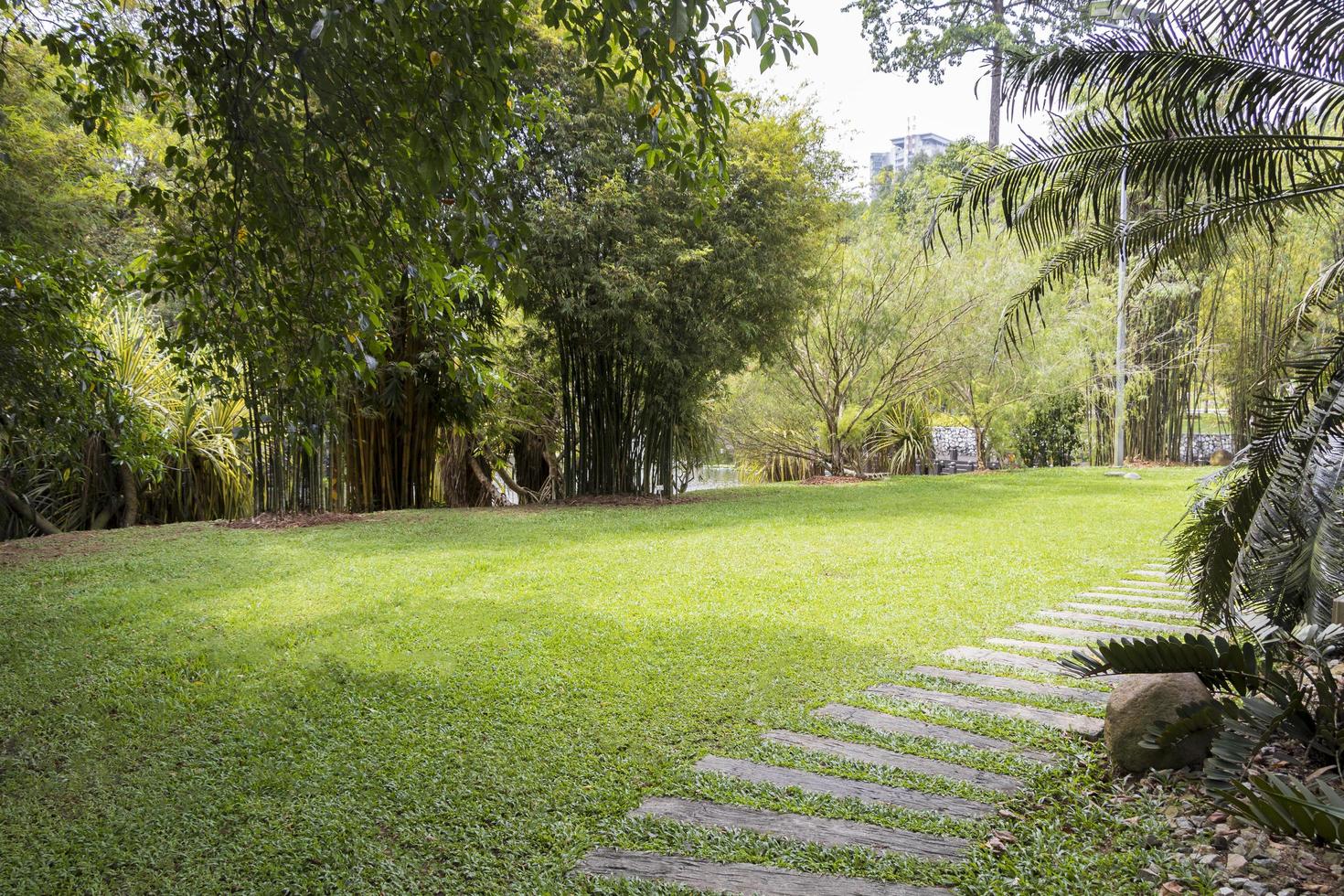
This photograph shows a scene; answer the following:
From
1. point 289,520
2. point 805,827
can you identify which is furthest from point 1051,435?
point 805,827

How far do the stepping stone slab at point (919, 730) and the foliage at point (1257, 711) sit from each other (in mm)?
330

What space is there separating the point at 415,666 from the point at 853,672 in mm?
1842

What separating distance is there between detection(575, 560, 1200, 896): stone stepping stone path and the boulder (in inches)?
8.3

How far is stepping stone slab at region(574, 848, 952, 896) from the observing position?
80.0 inches

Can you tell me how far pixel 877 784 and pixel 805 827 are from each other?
0.35m

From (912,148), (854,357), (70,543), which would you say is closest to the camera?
(70,543)

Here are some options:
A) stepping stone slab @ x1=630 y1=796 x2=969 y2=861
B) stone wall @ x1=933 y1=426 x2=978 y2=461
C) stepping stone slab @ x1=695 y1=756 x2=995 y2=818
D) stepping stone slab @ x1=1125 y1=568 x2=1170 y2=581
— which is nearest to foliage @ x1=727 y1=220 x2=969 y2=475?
stone wall @ x1=933 y1=426 x2=978 y2=461

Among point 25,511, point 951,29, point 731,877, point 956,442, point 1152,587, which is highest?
point 951,29

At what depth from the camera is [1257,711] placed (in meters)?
2.49

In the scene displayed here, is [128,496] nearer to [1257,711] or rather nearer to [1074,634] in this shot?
[1074,634]

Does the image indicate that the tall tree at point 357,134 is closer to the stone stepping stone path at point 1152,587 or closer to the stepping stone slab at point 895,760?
the stepping stone slab at point 895,760

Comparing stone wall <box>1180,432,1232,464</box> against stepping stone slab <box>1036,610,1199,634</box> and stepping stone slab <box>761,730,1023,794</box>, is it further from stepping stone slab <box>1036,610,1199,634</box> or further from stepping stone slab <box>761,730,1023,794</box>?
stepping stone slab <box>761,730,1023,794</box>

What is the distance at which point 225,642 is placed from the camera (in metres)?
4.05

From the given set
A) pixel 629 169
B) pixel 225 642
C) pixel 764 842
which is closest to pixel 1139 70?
pixel 764 842
